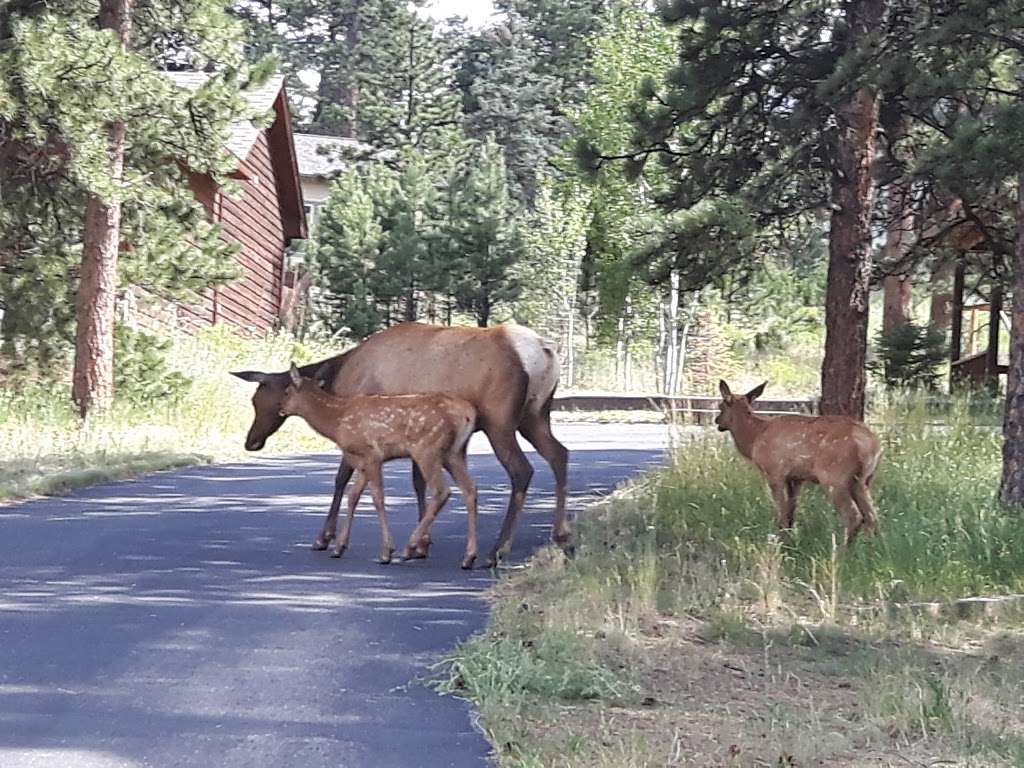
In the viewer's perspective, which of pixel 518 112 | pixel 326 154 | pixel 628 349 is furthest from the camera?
pixel 518 112

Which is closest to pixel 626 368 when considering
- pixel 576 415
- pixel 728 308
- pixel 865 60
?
pixel 728 308

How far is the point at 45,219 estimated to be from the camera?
79.4 feet

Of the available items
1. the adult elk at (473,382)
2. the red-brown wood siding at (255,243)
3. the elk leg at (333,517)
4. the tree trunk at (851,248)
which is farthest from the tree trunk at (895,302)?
the elk leg at (333,517)

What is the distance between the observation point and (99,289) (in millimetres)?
22422

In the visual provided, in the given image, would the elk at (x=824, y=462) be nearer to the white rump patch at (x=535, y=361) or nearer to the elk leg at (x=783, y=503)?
the elk leg at (x=783, y=503)

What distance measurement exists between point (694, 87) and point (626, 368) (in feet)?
100

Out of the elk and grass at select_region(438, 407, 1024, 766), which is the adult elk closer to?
grass at select_region(438, 407, 1024, 766)

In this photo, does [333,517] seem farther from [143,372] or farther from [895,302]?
[895,302]

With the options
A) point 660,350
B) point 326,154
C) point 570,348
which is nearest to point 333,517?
point 660,350

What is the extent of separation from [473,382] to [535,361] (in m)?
0.52

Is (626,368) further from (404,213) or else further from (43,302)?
(43,302)

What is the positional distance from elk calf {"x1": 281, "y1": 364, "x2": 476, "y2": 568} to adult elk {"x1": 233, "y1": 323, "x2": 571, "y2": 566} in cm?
32

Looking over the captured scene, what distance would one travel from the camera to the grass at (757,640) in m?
7.00

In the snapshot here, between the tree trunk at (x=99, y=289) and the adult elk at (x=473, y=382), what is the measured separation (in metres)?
9.30
